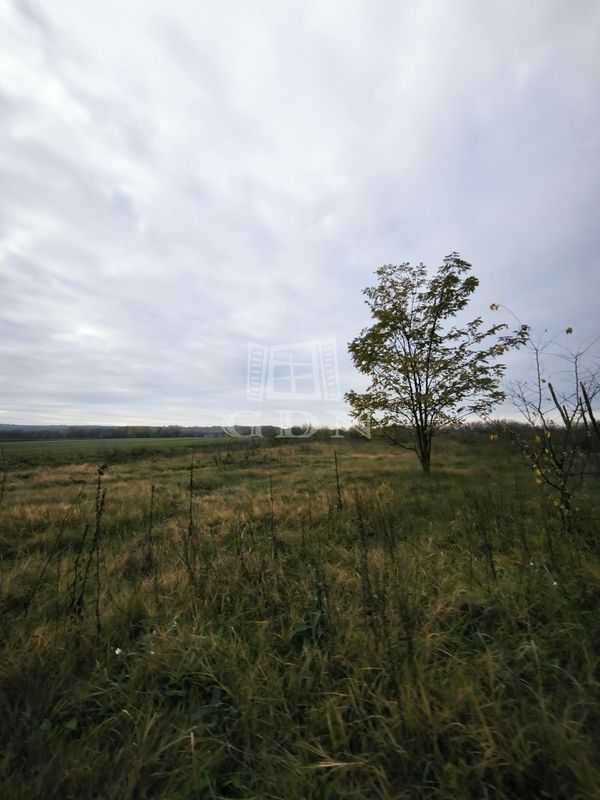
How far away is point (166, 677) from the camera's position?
6.98 feet

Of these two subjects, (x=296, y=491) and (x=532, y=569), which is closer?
(x=532, y=569)

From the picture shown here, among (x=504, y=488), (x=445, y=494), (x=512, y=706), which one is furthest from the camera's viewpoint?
(x=504, y=488)

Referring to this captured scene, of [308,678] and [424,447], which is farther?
[424,447]

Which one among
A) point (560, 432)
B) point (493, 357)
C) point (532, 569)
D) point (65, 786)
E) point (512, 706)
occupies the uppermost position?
point (493, 357)

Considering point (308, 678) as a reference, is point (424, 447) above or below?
above

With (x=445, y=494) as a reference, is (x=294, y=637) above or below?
below

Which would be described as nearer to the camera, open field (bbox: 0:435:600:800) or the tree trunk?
open field (bbox: 0:435:600:800)

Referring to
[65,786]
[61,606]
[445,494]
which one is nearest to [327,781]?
[65,786]

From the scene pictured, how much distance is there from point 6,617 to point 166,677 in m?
1.72

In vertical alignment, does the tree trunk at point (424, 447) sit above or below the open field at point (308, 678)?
above

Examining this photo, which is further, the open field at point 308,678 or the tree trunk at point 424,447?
the tree trunk at point 424,447

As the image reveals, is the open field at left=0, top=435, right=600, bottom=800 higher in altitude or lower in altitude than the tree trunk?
lower

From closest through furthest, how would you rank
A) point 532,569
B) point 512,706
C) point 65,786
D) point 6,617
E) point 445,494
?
point 65,786
point 512,706
point 6,617
point 532,569
point 445,494

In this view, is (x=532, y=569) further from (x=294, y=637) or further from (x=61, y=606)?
(x=61, y=606)
